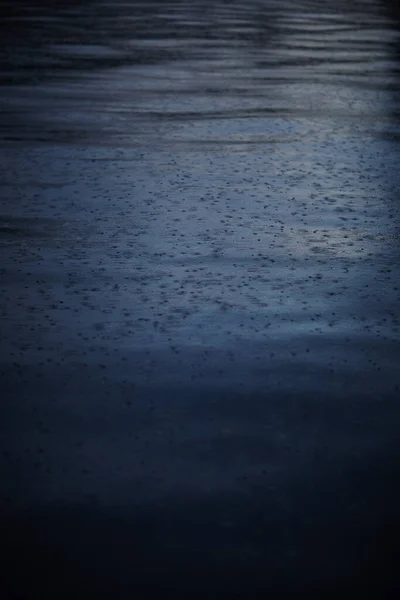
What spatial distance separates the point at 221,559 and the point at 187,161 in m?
5.47

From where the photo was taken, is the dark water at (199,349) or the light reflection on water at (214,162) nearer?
the dark water at (199,349)

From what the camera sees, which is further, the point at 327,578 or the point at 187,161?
the point at 187,161

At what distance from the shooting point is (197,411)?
13.7ft

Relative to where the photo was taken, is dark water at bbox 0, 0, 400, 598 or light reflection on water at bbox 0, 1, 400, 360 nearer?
dark water at bbox 0, 0, 400, 598

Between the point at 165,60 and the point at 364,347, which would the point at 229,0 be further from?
the point at 364,347

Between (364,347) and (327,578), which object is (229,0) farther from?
(327,578)

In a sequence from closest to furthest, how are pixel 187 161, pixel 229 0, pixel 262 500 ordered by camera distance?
pixel 262 500
pixel 187 161
pixel 229 0

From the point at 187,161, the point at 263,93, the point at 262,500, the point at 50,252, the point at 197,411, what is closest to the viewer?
the point at 262,500

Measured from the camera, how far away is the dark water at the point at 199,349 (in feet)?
10.7

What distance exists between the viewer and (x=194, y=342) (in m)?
4.82

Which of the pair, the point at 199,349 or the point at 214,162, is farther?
the point at 214,162

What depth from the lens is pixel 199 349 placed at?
15.6ft

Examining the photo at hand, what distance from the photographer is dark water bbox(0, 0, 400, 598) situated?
326 centimetres

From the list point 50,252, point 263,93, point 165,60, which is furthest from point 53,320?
point 165,60
